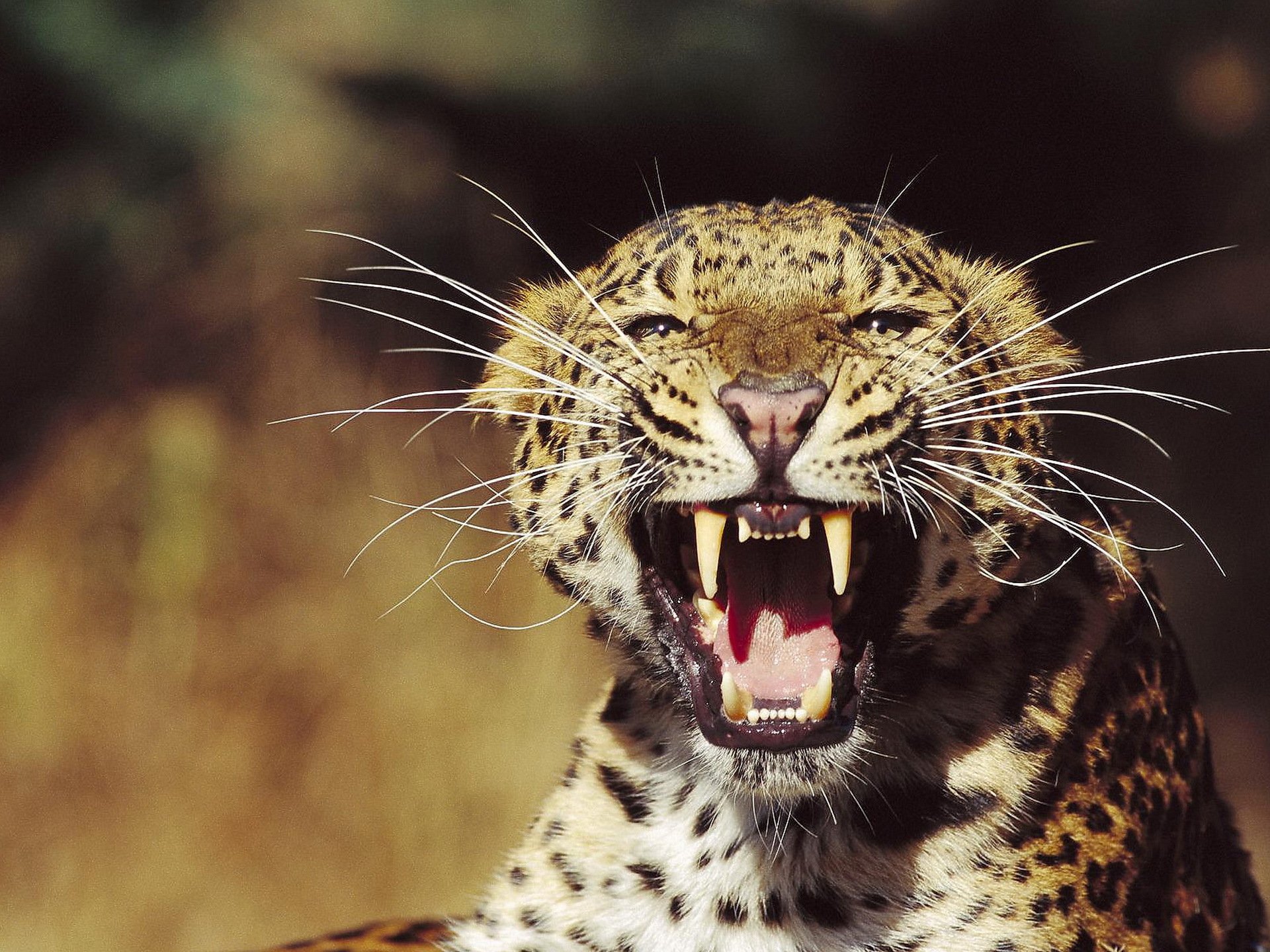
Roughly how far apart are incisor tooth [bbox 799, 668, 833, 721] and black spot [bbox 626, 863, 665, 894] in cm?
70

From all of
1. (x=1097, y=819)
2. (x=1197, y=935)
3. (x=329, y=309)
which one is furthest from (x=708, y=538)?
(x=329, y=309)

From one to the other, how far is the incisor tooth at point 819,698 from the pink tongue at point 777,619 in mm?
65

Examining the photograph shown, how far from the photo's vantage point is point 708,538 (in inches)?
139

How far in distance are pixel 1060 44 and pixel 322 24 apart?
5.12 meters

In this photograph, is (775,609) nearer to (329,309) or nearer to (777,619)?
(777,619)

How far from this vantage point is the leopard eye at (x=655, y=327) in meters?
4.02

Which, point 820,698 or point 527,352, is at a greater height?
point 527,352

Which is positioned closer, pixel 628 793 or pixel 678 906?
pixel 678 906

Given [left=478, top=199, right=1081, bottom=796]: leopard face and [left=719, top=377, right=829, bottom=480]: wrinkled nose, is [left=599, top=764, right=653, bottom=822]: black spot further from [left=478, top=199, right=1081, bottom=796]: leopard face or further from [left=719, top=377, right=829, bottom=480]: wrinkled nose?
[left=719, top=377, right=829, bottom=480]: wrinkled nose

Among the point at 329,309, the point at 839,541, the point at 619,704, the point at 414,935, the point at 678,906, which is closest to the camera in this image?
the point at 839,541

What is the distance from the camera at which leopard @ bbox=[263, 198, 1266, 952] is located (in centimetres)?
354

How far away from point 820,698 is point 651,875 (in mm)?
775

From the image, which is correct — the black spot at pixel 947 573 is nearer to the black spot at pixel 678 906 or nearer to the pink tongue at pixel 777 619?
the pink tongue at pixel 777 619

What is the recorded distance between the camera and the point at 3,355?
35.6 feet
